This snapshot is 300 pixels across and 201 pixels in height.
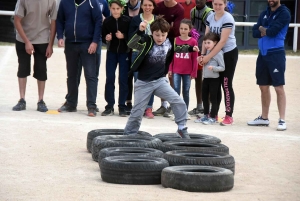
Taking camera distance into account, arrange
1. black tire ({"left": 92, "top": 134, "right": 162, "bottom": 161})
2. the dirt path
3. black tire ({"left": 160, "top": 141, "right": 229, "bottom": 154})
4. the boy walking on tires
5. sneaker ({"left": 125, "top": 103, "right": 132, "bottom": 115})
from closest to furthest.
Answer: the dirt path < black tire ({"left": 160, "top": 141, "right": 229, "bottom": 154}) < black tire ({"left": 92, "top": 134, "right": 162, "bottom": 161}) < the boy walking on tires < sneaker ({"left": 125, "top": 103, "right": 132, "bottom": 115})

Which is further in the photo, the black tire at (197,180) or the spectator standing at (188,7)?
the spectator standing at (188,7)

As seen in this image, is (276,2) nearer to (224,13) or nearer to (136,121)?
(224,13)

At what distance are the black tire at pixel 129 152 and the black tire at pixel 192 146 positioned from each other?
→ 331mm

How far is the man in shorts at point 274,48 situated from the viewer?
1181 cm

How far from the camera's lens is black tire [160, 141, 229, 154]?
29.6ft

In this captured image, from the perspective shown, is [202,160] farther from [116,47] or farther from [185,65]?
[116,47]

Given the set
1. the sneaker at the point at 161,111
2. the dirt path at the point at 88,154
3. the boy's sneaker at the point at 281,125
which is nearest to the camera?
the dirt path at the point at 88,154

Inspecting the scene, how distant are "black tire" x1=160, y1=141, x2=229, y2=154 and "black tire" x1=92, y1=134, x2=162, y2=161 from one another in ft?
0.39

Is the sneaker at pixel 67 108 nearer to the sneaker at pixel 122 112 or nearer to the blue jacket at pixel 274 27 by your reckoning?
the sneaker at pixel 122 112

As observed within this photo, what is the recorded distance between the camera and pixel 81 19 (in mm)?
12664

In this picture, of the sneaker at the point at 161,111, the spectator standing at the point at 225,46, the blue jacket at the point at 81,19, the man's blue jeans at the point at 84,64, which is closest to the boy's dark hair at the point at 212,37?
the spectator standing at the point at 225,46

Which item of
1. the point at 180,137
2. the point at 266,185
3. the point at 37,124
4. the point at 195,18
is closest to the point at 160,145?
the point at 180,137

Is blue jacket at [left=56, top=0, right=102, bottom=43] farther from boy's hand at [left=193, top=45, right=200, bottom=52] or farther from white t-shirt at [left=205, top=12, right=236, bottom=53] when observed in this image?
white t-shirt at [left=205, top=12, right=236, bottom=53]

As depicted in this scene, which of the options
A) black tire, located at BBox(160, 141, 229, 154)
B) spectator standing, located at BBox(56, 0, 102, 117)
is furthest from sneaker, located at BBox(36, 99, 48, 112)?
black tire, located at BBox(160, 141, 229, 154)
